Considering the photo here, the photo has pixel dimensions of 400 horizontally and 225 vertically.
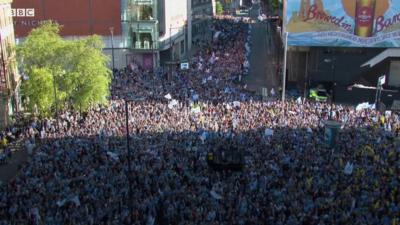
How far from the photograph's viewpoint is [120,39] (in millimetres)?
53844

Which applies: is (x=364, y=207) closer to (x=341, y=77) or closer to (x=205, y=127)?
(x=205, y=127)

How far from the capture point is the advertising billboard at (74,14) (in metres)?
53.0

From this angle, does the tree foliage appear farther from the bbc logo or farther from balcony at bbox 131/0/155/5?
the bbc logo

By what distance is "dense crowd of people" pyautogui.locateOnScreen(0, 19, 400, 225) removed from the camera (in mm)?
17594

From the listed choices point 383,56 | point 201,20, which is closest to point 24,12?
point 201,20

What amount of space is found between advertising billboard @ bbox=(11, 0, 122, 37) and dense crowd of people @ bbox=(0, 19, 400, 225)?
21347mm

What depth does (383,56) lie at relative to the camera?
45781mm

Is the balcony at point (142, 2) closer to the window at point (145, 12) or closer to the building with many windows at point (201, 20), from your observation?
the window at point (145, 12)

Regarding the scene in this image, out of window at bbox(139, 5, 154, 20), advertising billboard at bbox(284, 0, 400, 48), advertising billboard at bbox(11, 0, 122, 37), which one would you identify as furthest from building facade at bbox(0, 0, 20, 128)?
advertising billboard at bbox(284, 0, 400, 48)

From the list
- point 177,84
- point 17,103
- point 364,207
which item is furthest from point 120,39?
point 364,207

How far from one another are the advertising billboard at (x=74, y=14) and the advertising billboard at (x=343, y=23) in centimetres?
1909

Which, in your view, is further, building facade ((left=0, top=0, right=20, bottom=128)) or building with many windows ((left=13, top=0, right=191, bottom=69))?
building with many windows ((left=13, top=0, right=191, bottom=69))

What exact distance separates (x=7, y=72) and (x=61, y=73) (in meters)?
4.62

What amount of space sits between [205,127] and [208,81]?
15.8 meters
